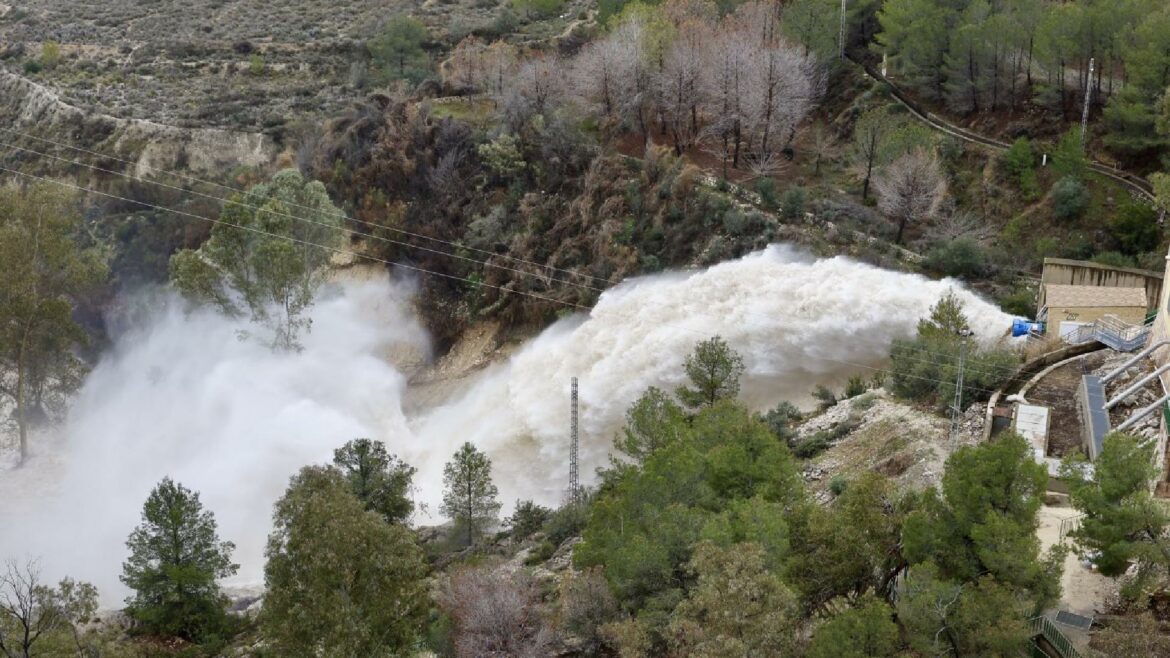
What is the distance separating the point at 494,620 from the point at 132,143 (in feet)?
158

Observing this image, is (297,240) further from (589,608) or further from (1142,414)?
(1142,414)

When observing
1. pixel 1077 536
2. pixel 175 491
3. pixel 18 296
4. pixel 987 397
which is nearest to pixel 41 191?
pixel 18 296

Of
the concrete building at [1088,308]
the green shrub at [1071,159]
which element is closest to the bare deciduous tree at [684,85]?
the green shrub at [1071,159]

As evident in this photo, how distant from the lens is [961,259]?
41062mm

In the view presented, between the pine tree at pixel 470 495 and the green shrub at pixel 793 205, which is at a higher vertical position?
the green shrub at pixel 793 205

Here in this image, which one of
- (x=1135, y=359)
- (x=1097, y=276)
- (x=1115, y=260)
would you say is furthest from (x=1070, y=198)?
(x=1135, y=359)

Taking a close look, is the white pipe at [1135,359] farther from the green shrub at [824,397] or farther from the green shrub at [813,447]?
the green shrub at [824,397]

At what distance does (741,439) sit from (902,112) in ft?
99.1

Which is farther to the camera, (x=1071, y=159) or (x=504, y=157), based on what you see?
(x=504, y=157)

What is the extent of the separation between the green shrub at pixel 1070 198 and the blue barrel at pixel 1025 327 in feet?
28.7

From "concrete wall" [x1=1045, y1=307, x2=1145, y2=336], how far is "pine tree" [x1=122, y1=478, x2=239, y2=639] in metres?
24.9

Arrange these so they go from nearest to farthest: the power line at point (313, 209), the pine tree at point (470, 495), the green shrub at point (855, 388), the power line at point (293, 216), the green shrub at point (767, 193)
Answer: the pine tree at point (470, 495) → the green shrub at point (855, 388) → the power line at point (293, 216) → the green shrub at point (767, 193) → the power line at point (313, 209)

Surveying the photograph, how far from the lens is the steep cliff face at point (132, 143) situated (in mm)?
62375

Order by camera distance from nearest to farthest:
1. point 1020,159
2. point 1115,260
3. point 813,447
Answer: point 813,447 → point 1115,260 → point 1020,159
